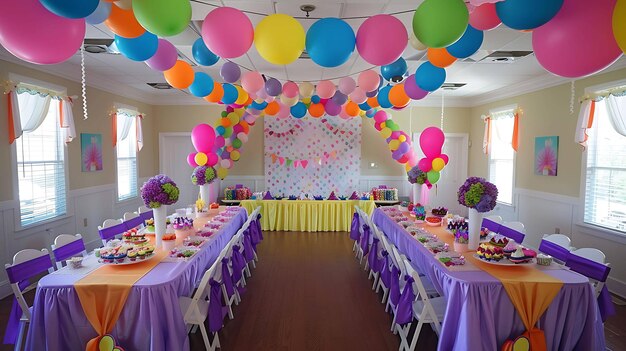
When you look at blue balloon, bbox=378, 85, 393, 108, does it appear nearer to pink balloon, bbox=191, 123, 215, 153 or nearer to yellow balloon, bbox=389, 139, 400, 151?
yellow balloon, bbox=389, 139, 400, 151

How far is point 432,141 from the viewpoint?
17.1 feet

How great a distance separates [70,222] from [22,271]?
2.86m

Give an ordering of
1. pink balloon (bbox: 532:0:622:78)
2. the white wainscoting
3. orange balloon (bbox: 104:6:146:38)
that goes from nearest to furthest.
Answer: pink balloon (bbox: 532:0:622:78) < orange balloon (bbox: 104:6:146:38) < the white wainscoting

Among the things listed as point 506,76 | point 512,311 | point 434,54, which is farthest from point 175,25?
point 506,76

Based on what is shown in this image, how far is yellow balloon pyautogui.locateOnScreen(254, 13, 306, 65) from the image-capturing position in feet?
8.20

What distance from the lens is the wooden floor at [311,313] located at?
3115mm


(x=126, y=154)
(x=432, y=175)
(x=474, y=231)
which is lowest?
(x=474, y=231)

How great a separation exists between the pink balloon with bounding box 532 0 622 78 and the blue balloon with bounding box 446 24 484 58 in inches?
31.3

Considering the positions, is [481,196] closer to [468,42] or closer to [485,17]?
[468,42]

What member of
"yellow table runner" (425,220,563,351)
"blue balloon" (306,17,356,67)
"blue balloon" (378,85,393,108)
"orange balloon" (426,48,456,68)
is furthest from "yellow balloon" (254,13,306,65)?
"blue balloon" (378,85,393,108)

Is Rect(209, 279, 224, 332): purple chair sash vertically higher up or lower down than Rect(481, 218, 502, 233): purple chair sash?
lower down

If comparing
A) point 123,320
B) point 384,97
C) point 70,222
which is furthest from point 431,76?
point 70,222

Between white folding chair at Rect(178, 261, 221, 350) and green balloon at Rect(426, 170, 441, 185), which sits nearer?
white folding chair at Rect(178, 261, 221, 350)

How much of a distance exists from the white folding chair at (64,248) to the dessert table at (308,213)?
389 cm
